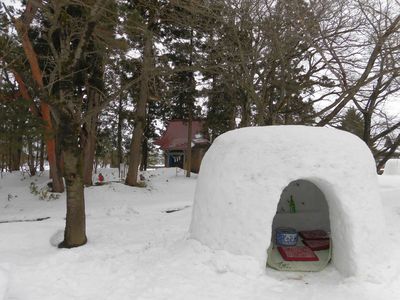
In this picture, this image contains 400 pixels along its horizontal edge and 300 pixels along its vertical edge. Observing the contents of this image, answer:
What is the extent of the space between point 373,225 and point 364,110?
22.7 ft

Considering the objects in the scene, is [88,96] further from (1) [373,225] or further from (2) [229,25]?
(1) [373,225]

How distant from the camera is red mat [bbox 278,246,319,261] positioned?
231 inches

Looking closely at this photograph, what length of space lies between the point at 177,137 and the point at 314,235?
2117 cm

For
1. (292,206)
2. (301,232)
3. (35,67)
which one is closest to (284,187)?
(301,232)

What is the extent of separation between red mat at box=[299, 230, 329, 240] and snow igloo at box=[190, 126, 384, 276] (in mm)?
978

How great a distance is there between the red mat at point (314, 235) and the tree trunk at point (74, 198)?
4.11 meters

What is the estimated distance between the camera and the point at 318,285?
16.5 feet

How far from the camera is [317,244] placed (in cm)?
640

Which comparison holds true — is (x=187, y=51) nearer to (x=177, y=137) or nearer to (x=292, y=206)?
(x=292, y=206)

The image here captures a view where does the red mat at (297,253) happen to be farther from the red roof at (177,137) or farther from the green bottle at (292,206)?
the red roof at (177,137)

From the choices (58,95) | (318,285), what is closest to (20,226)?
(58,95)

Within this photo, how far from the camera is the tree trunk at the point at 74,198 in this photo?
6680 millimetres

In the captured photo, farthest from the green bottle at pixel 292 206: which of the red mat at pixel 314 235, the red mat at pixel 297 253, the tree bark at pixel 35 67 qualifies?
the tree bark at pixel 35 67

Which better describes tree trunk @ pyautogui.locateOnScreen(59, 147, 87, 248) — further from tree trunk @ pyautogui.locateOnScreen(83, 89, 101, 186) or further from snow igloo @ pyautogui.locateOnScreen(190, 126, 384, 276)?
tree trunk @ pyautogui.locateOnScreen(83, 89, 101, 186)
